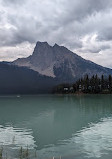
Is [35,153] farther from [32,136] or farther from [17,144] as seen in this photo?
[32,136]

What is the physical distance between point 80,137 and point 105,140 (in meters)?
4.98

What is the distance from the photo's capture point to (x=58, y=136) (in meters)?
42.2

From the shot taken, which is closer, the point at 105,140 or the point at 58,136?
the point at 105,140

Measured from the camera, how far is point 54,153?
29.7 meters

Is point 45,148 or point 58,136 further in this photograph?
point 58,136

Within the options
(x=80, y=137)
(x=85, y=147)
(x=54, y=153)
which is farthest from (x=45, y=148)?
(x=80, y=137)

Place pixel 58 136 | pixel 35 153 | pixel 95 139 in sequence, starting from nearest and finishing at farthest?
1. pixel 35 153
2. pixel 95 139
3. pixel 58 136

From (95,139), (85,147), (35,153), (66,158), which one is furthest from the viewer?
(95,139)

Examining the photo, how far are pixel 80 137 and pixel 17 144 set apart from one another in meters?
11.5

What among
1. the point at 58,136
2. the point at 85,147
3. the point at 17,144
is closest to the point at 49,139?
the point at 58,136

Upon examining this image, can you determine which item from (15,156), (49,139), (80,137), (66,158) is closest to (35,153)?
(15,156)

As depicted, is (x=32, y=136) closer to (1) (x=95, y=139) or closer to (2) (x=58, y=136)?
(2) (x=58, y=136)

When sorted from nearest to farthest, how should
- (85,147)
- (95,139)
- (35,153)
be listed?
(35,153), (85,147), (95,139)

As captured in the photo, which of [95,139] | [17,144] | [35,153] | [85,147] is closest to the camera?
[35,153]
